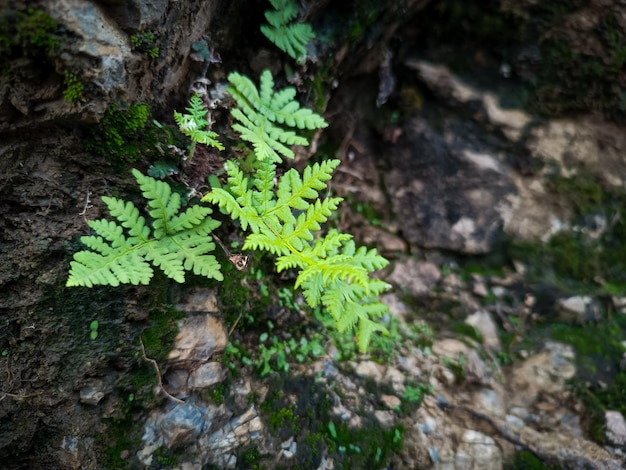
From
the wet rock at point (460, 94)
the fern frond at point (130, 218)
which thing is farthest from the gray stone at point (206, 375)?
the wet rock at point (460, 94)

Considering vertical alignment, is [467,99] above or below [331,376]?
above

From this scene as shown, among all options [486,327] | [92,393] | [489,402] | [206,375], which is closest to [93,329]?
[92,393]

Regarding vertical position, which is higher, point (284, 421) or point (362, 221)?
point (362, 221)

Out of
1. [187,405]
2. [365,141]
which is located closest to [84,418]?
[187,405]

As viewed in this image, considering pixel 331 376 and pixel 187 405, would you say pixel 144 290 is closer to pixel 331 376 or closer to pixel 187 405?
pixel 187 405

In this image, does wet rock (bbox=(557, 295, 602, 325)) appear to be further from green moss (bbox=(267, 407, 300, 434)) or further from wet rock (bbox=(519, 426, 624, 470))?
green moss (bbox=(267, 407, 300, 434))

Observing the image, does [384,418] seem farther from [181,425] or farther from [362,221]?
[362,221]

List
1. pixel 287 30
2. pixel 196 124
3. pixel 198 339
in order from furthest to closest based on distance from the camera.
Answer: pixel 287 30, pixel 198 339, pixel 196 124
